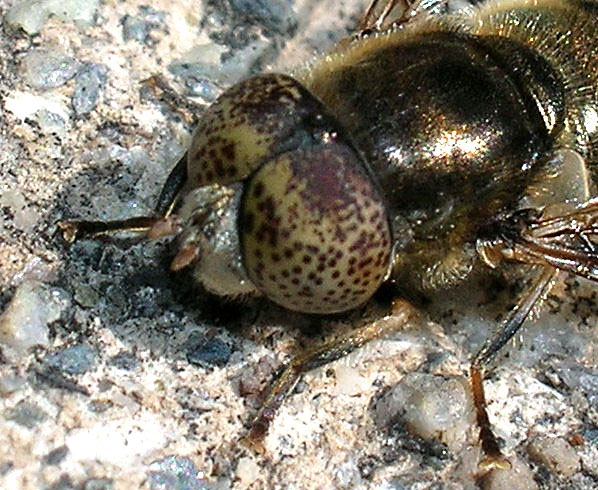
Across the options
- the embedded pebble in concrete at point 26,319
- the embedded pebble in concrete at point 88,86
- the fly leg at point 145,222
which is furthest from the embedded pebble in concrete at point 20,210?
the embedded pebble in concrete at point 88,86

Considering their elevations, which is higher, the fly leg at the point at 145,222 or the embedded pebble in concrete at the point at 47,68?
the embedded pebble in concrete at the point at 47,68

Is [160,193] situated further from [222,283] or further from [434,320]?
[434,320]

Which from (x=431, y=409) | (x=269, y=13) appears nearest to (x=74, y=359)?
(x=431, y=409)

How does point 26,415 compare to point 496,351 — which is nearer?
point 26,415

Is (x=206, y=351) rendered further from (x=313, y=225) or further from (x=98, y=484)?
(x=313, y=225)

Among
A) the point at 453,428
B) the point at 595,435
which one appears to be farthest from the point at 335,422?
the point at 595,435

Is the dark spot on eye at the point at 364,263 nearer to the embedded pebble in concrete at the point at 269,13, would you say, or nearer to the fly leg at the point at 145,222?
the fly leg at the point at 145,222
